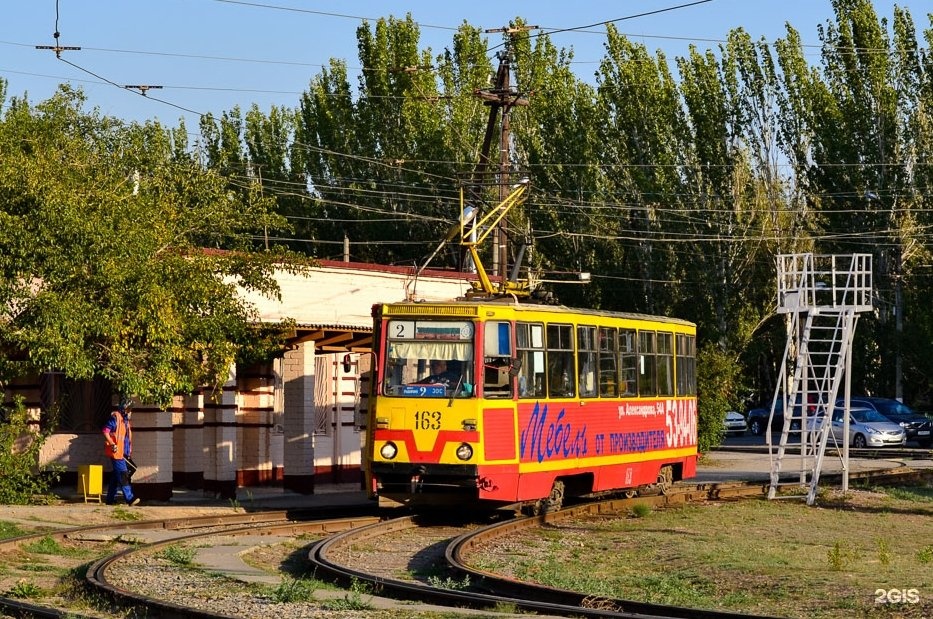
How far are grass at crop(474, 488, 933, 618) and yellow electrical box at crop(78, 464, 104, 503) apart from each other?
7.79 m

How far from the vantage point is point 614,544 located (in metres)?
18.5

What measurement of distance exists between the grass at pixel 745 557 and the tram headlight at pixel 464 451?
1247mm

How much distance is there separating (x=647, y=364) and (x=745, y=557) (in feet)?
25.4

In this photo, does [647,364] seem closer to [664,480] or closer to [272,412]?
[664,480]

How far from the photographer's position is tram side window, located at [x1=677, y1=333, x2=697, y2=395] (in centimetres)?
2591

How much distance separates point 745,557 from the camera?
658 inches

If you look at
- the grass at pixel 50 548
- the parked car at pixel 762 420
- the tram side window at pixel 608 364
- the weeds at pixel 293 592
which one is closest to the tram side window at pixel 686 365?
the tram side window at pixel 608 364

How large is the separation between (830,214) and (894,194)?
2.33 meters

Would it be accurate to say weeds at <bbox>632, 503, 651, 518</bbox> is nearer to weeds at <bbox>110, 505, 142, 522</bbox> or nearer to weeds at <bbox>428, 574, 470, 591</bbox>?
weeds at <bbox>110, 505, 142, 522</bbox>

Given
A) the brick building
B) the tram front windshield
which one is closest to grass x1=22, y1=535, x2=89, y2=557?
the tram front windshield

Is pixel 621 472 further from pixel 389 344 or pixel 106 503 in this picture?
pixel 106 503

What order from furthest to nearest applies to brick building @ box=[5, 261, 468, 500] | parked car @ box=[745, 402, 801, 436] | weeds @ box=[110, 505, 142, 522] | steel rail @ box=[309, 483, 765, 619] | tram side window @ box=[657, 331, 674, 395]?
parked car @ box=[745, 402, 801, 436]
brick building @ box=[5, 261, 468, 500]
tram side window @ box=[657, 331, 674, 395]
weeds @ box=[110, 505, 142, 522]
steel rail @ box=[309, 483, 765, 619]

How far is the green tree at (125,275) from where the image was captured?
2092 cm

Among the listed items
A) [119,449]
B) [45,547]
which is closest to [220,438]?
[119,449]
